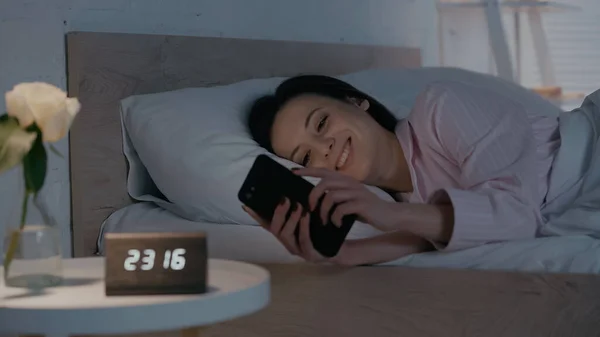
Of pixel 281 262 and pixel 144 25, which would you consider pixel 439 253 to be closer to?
pixel 281 262

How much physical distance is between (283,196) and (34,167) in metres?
0.38

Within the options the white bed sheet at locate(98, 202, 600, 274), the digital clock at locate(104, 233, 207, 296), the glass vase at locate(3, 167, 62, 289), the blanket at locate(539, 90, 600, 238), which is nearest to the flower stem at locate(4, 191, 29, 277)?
the glass vase at locate(3, 167, 62, 289)

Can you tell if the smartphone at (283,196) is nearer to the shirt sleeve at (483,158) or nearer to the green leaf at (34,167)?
the shirt sleeve at (483,158)

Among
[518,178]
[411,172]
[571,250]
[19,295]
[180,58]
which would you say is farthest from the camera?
[180,58]

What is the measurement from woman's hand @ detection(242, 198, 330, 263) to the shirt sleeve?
0.64 feet

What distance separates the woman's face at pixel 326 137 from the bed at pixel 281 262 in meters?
0.19

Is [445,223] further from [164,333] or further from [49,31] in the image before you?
[49,31]

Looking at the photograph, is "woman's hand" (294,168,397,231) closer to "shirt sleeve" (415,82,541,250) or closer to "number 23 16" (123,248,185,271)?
"shirt sleeve" (415,82,541,250)

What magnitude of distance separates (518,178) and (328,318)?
0.37 metres

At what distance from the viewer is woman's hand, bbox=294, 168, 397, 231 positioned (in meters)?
1.32

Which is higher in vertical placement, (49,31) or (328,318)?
(49,31)

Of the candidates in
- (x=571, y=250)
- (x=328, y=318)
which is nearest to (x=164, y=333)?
(x=328, y=318)

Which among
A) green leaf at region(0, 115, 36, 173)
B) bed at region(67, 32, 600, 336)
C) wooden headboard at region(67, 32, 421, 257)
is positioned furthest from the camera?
wooden headboard at region(67, 32, 421, 257)

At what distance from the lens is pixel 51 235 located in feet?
3.68
